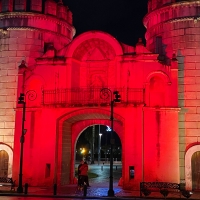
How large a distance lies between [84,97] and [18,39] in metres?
7.11

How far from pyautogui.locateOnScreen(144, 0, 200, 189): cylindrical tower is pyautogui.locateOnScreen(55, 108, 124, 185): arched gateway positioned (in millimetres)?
4333

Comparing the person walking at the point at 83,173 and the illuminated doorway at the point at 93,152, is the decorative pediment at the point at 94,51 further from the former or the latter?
the illuminated doorway at the point at 93,152

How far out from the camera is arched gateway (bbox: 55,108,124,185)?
23.9 meters

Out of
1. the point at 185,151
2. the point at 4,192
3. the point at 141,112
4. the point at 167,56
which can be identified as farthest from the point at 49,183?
the point at 167,56

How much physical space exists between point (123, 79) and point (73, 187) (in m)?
7.61

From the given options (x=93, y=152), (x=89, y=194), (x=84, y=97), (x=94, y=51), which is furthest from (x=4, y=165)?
(x=93, y=152)

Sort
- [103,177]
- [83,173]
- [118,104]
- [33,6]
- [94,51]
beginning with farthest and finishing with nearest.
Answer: [103,177] → [33,6] → [94,51] → [118,104] → [83,173]

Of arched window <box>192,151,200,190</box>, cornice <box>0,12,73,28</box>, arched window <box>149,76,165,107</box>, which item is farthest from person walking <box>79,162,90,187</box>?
cornice <box>0,12,73,28</box>

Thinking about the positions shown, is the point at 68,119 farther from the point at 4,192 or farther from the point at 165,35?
the point at 165,35

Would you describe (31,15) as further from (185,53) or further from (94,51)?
(185,53)

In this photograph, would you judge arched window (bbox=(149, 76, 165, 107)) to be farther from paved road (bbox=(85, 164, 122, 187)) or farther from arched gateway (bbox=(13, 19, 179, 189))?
paved road (bbox=(85, 164, 122, 187))

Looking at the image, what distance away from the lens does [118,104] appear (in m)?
23.2

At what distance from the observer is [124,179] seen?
22766 millimetres

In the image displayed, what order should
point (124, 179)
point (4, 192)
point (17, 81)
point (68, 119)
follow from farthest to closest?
1. point (17, 81)
2. point (68, 119)
3. point (124, 179)
4. point (4, 192)
